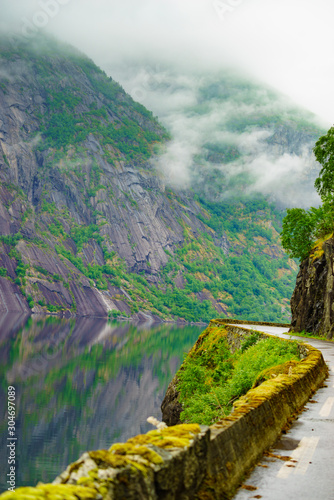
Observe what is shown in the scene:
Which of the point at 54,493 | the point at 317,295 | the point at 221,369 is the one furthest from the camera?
the point at 317,295

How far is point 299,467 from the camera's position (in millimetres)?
7820

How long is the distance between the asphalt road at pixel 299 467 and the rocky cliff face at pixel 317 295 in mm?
31816

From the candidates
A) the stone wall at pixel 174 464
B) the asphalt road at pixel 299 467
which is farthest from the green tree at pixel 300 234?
the stone wall at pixel 174 464

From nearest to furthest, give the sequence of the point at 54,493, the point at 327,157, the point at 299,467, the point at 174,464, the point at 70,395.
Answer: the point at 54,493, the point at 174,464, the point at 299,467, the point at 327,157, the point at 70,395

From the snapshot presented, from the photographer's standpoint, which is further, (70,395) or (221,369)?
(70,395)

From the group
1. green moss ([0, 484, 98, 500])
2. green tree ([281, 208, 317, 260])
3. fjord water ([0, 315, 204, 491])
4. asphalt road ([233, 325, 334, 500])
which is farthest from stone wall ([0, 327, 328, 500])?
green tree ([281, 208, 317, 260])

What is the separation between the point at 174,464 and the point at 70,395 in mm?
48919

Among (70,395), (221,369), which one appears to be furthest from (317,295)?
(70,395)

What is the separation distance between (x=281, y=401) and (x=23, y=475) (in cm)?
2322

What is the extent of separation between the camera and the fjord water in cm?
3406

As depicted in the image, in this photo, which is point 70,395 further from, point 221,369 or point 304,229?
point 304,229

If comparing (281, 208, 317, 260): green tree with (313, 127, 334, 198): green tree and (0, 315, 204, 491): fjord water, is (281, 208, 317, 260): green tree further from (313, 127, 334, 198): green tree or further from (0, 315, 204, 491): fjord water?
(0, 315, 204, 491): fjord water

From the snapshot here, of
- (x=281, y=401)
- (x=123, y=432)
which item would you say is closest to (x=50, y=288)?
(x=123, y=432)

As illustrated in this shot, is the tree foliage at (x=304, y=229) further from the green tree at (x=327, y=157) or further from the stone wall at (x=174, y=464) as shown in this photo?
the stone wall at (x=174, y=464)
